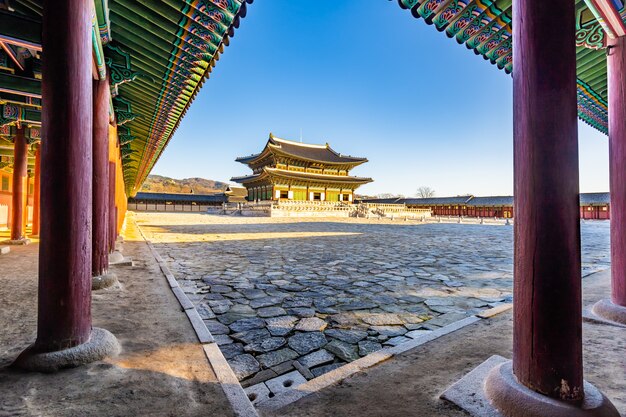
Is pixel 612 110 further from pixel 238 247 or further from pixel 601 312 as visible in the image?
pixel 238 247

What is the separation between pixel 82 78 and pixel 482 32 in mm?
3943

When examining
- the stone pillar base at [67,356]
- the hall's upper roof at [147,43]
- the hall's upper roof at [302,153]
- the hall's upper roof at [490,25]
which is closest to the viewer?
the stone pillar base at [67,356]

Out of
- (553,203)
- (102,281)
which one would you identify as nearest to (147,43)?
(102,281)

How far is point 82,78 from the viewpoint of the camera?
2275mm

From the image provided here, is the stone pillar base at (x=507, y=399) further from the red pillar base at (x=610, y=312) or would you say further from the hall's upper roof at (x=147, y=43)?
the hall's upper roof at (x=147, y=43)

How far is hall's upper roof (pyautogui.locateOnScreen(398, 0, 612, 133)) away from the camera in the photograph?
3.12m

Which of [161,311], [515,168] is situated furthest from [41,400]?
[515,168]

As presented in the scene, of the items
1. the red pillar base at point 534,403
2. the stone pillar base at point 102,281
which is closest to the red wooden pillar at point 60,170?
the stone pillar base at point 102,281

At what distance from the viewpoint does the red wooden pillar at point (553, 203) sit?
1600 millimetres

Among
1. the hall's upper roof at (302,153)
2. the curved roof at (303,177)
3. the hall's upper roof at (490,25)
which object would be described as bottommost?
the hall's upper roof at (490,25)

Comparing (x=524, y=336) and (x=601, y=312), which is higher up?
(x=524, y=336)

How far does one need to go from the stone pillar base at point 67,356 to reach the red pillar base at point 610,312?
179 inches

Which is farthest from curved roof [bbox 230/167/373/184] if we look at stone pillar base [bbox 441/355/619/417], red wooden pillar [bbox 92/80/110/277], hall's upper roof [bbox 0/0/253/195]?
stone pillar base [bbox 441/355/619/417]

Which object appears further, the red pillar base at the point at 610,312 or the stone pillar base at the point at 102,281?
the stone pillar base at the point at 102,281
